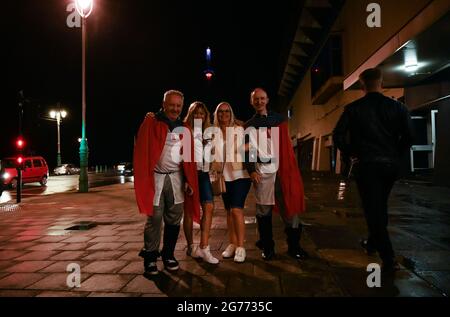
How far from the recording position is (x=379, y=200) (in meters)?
3.25

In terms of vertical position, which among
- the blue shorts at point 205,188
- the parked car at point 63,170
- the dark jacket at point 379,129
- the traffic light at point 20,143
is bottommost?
the parked car at point 63,170

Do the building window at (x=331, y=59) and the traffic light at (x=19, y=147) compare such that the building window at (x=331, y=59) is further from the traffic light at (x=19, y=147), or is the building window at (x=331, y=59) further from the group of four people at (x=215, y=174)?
the group of four people at (x=215, y=174)

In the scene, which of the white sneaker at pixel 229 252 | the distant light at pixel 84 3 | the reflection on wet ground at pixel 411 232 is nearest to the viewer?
the reflection on wet ground at pixel 411 232

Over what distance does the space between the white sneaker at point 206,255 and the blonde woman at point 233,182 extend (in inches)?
9.0

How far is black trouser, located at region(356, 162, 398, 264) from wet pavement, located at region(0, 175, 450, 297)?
255 mm

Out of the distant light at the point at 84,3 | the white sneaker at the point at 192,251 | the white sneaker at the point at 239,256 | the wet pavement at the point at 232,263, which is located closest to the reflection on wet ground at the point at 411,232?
the wet pavement at the point at 232,263

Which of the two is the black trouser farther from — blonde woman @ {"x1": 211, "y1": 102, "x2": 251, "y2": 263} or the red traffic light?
the red traffic light

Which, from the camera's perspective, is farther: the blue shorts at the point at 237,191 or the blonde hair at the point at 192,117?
the blonde hair at the point at 192,117

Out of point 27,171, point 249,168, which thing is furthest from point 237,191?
point 27,171

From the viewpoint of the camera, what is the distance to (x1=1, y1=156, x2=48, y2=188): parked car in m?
16.9

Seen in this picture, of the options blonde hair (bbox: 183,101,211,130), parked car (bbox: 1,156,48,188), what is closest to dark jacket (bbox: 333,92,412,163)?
blonde hair (bbox: 183,101,211,130)

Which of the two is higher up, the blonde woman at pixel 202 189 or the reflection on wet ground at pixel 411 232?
the blonde woman at pixel 202 189

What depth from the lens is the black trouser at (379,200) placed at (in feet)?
10.6
